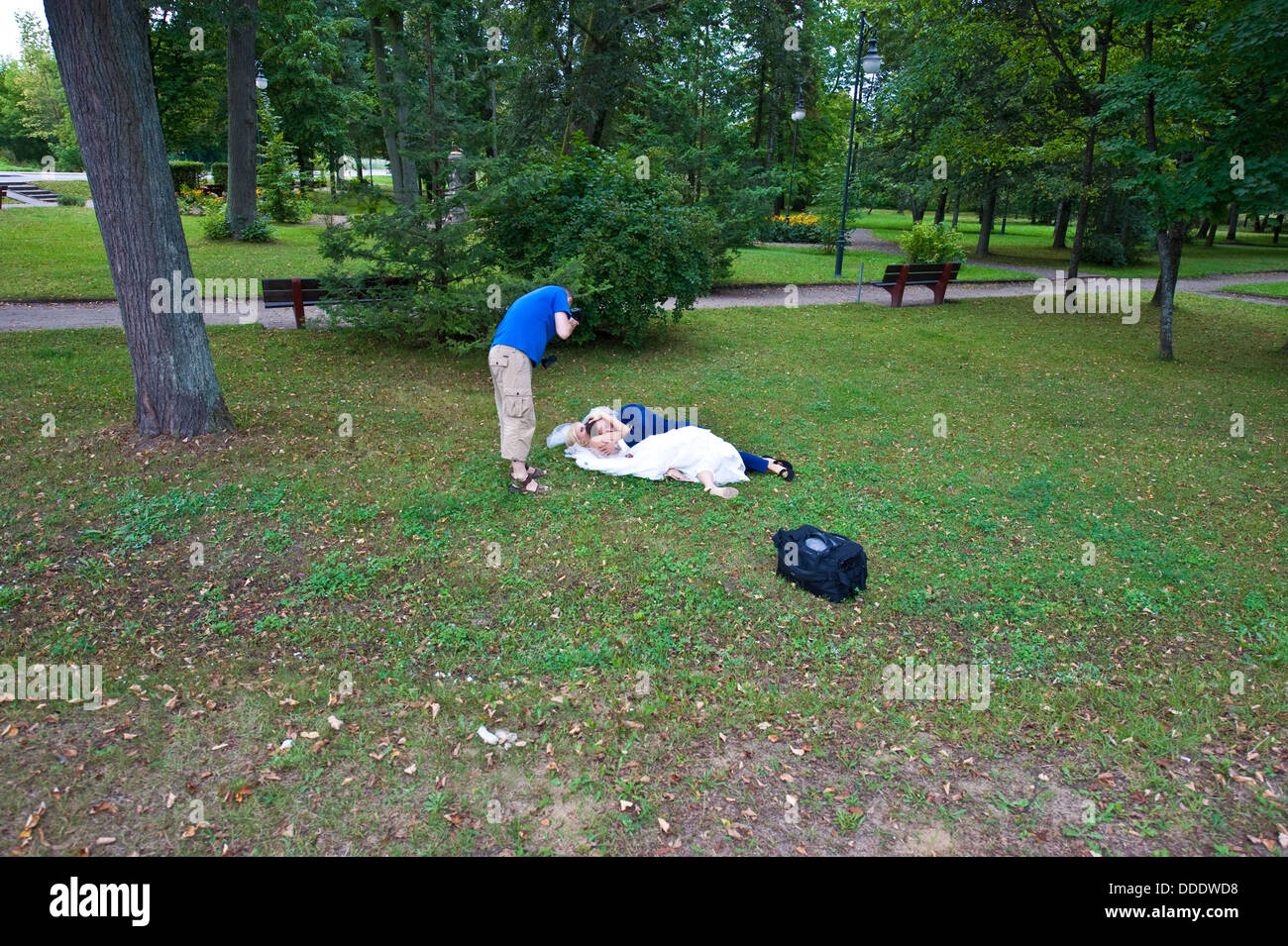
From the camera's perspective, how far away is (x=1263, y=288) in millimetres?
22875

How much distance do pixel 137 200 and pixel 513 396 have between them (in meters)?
3.93

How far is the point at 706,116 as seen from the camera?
24.0 meters

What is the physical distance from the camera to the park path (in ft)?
38.8

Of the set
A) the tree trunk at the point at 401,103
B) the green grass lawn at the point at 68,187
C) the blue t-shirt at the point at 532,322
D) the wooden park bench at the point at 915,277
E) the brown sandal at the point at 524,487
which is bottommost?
the brown sandal at the point at 524,487

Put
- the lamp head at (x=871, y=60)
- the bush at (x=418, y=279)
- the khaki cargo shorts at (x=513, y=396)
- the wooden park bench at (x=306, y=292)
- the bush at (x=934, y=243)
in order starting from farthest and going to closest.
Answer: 1. the bush at (x=934, y=243)
2. the lamp head at (x=871, y=60)
3. the wooden park bench at (x=306, y=292)
4. the bush at (x=418, y=279)
5. the khaki cargo shorts at (x=513, y=396)

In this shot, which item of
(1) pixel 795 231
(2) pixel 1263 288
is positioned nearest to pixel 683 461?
(2) pixel 1263 288

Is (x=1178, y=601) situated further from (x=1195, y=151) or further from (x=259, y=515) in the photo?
(x=1195, y=151)

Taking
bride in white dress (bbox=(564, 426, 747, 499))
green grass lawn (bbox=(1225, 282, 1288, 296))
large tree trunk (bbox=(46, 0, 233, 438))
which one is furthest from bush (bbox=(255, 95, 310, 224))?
green grass lawn (bbox=(1225, 282, 1288, 296))

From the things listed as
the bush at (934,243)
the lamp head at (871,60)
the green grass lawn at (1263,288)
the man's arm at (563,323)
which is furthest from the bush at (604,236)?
the green grass lawn at (1263,288)

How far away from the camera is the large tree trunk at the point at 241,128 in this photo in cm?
2006

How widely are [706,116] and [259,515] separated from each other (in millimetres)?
22223

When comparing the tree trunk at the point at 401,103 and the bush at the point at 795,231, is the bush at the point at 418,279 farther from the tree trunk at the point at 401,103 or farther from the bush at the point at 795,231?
the bush at the point at 795,231

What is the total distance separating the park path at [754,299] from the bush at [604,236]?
3.44 m

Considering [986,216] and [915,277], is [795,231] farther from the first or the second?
[915,277]
